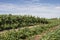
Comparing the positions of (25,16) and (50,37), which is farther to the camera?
(25,16)

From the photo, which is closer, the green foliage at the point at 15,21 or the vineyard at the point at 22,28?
the vineyard at the point at 22,28

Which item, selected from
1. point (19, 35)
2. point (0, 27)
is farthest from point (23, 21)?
point (19, 35)

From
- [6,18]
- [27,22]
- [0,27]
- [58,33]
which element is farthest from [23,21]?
[58,33]

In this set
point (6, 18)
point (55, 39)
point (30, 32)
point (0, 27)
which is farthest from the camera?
point (6, 18)

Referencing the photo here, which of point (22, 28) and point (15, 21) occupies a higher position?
point (15, 21)

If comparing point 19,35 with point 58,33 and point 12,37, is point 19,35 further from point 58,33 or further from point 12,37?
point 58,33

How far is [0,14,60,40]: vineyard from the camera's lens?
16655 millimetres

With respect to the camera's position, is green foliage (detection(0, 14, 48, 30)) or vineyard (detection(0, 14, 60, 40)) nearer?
vineyard (detection(0, 14, 60, 40))

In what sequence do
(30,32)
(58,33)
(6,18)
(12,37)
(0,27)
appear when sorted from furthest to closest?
1. (6,18)
2. (0,27)
3. (30,32)
4. (12,37)
5. (58,33)

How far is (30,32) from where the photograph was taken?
1984 centimetres

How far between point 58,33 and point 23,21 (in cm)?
1253

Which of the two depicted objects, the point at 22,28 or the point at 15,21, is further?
the point at 15,21

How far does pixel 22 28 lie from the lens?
2280 centimetres

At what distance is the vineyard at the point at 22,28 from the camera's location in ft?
54.6
